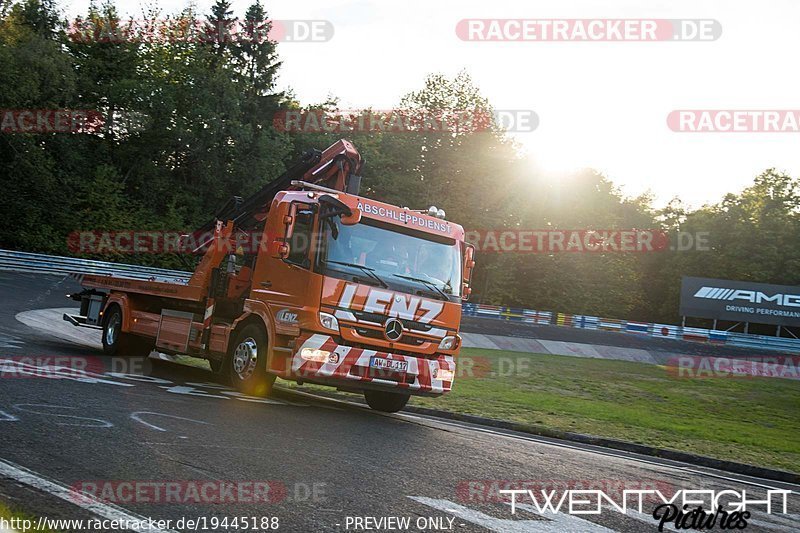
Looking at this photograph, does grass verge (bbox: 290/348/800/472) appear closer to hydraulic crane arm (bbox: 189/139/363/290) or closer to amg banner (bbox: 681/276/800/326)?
hydraulic crane arm (bbox: 189/139/363/290)

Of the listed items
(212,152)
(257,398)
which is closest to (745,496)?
(257,398)

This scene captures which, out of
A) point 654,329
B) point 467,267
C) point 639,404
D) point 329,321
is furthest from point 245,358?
point 654,329

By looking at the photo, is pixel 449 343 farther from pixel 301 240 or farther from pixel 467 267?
pixel 301 240

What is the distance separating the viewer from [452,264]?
12.2 m

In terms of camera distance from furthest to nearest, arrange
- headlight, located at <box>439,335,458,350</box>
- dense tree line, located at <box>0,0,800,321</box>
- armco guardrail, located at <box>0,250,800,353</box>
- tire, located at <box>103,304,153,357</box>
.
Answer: dense tree line, located at <box>0,0,800,321</box> → armco guardrail, located at <box>0,250,800,353</box> → tire, located at <box>103,304,153,357</box> → headlight, located at <box>439,335,458,350</box>

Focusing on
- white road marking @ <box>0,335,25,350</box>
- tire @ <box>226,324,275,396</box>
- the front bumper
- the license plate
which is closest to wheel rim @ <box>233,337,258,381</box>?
tire @ <box>226,324,275,396</box>

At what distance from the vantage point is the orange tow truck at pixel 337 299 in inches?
429

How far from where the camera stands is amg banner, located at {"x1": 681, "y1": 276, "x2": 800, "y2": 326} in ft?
174

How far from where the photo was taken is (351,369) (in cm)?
1089

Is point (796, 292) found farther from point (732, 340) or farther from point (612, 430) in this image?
point (612, 430)

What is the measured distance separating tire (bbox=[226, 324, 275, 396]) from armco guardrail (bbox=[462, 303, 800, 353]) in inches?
1483

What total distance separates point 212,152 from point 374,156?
12.2 meters

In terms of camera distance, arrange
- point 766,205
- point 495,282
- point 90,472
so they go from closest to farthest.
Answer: point 90,472 → point 495,282 → point 766,205

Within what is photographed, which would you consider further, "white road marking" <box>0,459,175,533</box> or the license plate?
the license plate
